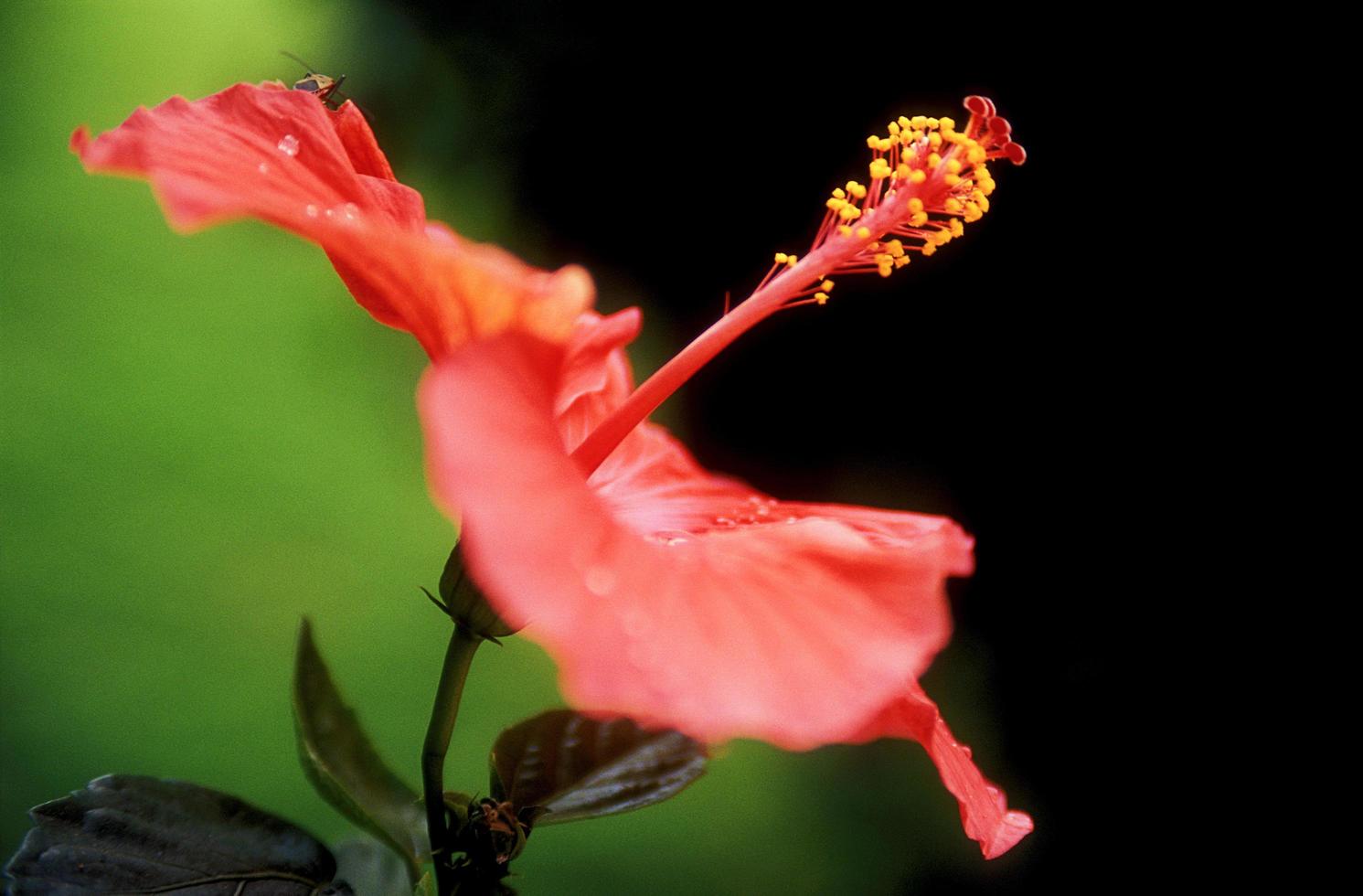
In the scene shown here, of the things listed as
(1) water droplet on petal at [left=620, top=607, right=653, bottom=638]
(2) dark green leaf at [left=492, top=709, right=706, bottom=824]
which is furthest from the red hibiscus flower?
(2) dark green leaf at [left=492, top=709, right=706, bottom=824]

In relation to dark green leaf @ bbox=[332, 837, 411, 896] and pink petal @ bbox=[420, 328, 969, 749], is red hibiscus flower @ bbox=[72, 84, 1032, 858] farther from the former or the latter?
dark green leaf @ bbox=[332, 837, 411, 896]

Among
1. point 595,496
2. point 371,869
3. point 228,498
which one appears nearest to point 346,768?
point 371,869

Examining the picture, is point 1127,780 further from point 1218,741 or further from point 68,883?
point 68,883

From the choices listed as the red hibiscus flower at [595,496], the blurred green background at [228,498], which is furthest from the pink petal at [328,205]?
the blurred green background at [228,498]

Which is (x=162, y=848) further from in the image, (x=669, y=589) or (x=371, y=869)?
(x=669, y=589)

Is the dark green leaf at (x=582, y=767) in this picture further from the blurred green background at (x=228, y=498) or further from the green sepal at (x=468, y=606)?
the blurred green background at (x=228, y=498)

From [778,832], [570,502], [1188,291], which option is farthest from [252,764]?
[1188,291]
